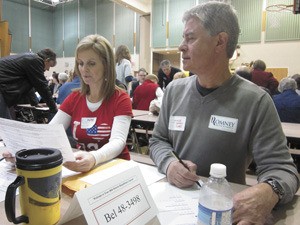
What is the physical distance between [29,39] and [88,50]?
1288cm

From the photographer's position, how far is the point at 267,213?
80 cm

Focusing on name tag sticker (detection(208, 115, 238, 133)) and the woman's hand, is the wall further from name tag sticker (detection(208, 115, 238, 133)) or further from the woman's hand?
the woman's hand

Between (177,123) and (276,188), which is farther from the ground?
(177,123)

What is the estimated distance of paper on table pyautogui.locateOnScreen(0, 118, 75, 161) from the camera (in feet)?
2.77

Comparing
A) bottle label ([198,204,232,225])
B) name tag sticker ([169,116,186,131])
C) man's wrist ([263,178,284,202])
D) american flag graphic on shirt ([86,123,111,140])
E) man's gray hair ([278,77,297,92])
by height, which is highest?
Answer: man's gray hair ([278,77,297,92])

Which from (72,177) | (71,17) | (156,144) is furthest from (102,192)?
(71,17)

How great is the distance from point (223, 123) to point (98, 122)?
0.72m

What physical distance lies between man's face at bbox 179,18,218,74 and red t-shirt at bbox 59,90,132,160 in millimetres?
504

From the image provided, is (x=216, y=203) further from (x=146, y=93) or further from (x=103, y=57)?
(x=146, y=93)

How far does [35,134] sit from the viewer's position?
0.85 meters

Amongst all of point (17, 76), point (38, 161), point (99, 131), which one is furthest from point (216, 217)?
point (17, 76)

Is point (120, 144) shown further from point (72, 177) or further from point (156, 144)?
point (72, 177)

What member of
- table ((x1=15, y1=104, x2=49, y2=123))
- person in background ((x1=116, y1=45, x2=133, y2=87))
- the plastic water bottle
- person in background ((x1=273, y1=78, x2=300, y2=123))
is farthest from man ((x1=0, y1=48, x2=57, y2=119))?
person in background ((x1=273, y1=78, x2=300, y2=123))

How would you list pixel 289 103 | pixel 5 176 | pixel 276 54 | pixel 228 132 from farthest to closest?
pixel 276 54 → pixel 289 103 → pixel 228 132 → pixel 5 176
